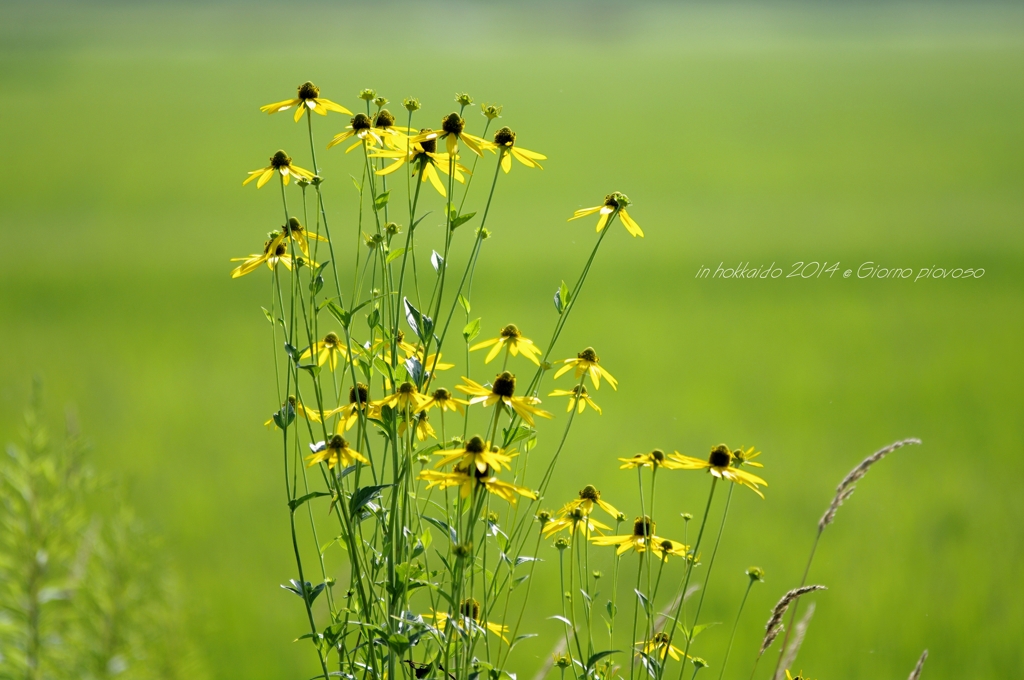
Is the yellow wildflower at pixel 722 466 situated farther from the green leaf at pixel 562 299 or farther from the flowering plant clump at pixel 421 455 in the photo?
the green leaf at pixel 562 299

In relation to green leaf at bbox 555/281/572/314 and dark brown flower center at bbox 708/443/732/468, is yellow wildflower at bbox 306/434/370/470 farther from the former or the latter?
dark brown flower center at bbox 708/443/732/468

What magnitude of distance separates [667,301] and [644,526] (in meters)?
5.30

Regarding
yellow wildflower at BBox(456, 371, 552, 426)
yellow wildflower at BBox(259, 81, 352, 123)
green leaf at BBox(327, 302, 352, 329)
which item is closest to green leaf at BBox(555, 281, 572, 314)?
yellow wildflower at BBox(456, 371, 552, 426)

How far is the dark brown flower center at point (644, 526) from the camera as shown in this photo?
2.84ft

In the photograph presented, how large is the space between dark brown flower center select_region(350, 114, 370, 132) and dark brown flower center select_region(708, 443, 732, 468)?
51 cm

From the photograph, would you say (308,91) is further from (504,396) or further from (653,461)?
(653,461)

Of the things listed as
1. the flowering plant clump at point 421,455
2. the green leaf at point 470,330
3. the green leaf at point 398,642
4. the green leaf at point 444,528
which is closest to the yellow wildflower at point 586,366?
the flowering plant clump at point 421,455

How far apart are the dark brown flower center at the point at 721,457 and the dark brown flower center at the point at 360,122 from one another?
0.51 m

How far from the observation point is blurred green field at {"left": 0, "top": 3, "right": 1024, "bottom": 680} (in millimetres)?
3035

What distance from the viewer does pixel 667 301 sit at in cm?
606

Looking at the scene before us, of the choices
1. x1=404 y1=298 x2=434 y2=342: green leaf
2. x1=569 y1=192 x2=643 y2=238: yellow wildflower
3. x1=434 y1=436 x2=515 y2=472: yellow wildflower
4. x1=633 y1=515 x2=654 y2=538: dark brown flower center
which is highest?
x1=569 y1=192 x2=643 y2=238: yellow wildflower

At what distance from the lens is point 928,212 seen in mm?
7258

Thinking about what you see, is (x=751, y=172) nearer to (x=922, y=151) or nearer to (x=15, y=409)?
(x=922, y=151)

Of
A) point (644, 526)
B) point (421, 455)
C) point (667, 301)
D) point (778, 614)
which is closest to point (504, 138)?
point (421, 455)
